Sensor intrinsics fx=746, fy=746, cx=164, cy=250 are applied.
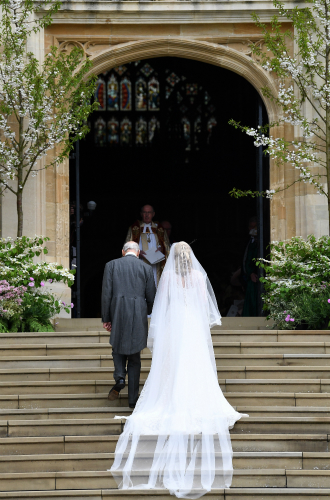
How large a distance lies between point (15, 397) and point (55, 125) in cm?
437

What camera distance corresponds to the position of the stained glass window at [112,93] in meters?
19.4

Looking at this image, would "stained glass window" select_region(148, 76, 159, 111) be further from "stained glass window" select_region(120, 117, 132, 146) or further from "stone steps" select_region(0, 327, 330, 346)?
"stone steps" select_region(0, 327, 330, 346)

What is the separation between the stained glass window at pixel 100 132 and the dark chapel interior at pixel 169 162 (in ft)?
0.09

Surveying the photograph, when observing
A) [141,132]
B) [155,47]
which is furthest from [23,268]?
[141,132]

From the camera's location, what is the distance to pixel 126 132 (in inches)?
773

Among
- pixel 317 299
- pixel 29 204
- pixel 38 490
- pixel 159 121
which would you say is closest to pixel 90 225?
pixel 159 121

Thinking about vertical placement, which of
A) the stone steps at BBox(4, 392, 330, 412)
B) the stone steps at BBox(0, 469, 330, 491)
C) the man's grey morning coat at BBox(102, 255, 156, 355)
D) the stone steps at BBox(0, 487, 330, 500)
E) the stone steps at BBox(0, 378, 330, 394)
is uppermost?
the man's grey morning coat at BBox(102, 255, 156, 355)

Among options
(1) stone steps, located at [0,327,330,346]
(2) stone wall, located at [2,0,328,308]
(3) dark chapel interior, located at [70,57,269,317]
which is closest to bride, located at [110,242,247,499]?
(1) stone steps, located at [0,327,330,346]

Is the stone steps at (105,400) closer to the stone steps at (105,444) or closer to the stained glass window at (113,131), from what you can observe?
the stone steps at (105,444)

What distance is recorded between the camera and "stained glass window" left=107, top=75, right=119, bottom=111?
19.4m

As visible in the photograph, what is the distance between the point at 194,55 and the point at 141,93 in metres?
8.37

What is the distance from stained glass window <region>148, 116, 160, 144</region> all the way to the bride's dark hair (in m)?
13.3

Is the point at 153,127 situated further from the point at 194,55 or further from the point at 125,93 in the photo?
the point at 194,55

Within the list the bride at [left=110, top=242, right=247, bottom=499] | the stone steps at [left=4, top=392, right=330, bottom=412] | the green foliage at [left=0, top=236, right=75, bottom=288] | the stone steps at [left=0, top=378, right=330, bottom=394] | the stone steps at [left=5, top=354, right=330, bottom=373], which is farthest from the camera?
the green foliage at [left=0, top=236, right=75, bottom=288]
